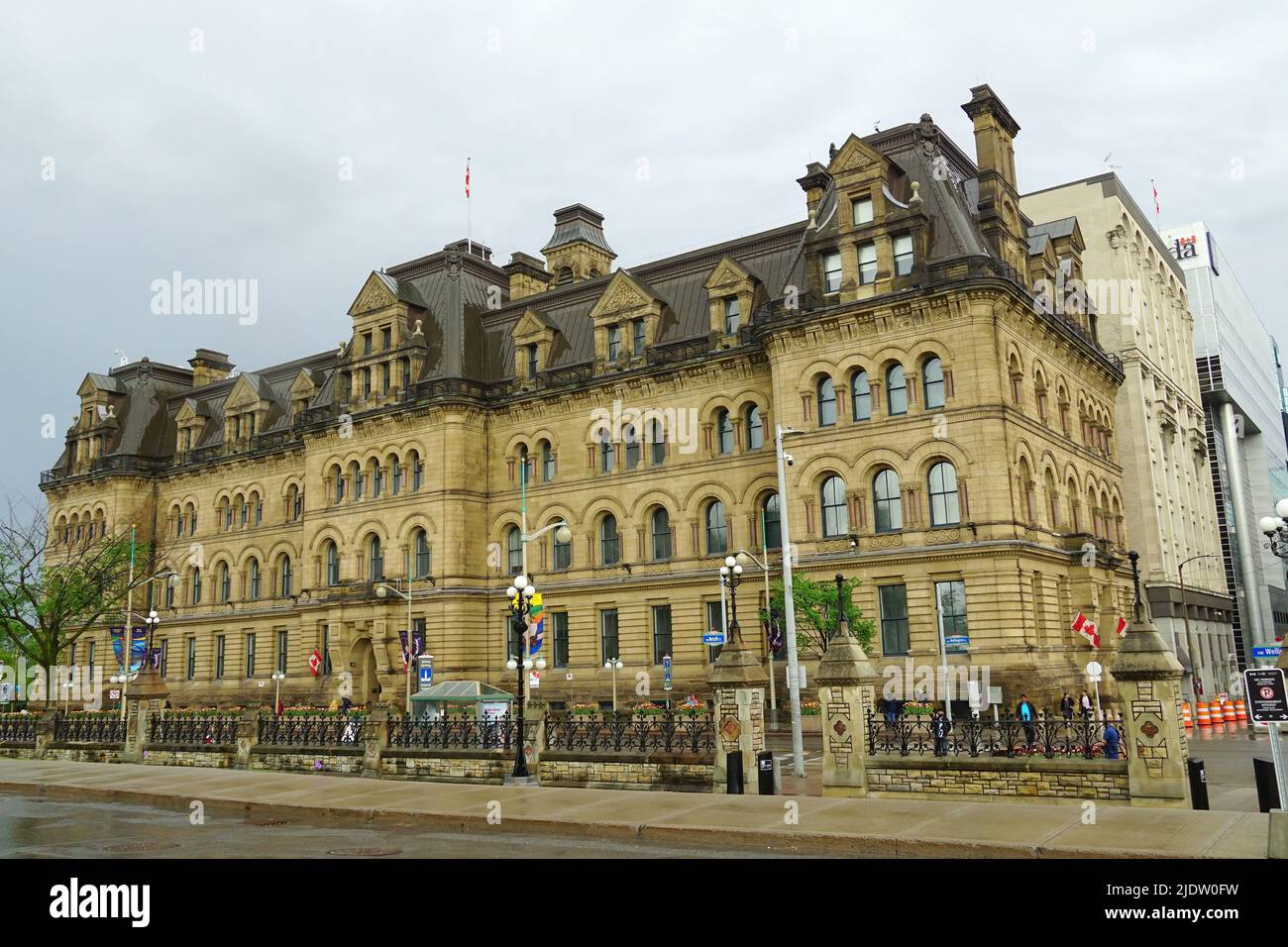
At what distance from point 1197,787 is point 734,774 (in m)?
8.21

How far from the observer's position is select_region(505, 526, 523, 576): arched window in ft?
169

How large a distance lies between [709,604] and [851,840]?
30160 millimetres

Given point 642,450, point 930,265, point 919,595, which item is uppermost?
point 930,265

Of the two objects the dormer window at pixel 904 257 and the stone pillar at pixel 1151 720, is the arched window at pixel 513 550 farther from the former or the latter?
the stone pillar at pixel 1151 720

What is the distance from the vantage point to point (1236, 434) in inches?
3607

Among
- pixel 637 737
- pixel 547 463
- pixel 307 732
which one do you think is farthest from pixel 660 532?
pixel 637 737

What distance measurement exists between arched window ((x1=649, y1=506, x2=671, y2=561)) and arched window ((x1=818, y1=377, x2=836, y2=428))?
9143 mm

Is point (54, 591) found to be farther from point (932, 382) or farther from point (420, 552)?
point (932, 382)

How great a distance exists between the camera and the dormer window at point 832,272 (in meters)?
41.8

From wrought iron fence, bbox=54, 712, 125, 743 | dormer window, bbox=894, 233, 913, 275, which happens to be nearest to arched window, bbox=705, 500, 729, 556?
dormer window, bbox=894, 233, 913, 275
